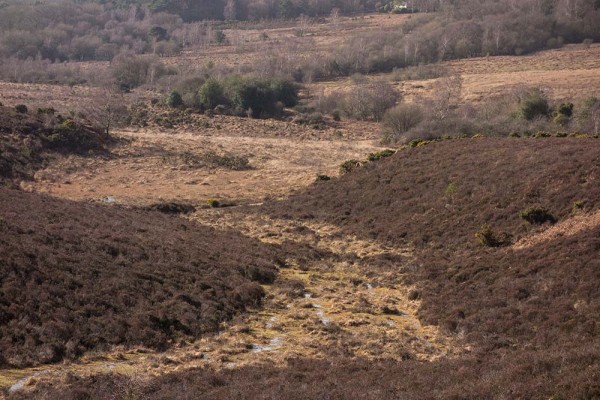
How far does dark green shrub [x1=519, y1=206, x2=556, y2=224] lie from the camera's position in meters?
28.8

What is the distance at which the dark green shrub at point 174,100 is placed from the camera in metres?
86.5

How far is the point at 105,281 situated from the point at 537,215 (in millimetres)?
16992

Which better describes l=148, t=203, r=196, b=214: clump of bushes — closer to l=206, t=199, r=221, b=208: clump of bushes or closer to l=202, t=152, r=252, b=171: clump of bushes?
l=206, t=199, r=221, b=208: clump of bushes

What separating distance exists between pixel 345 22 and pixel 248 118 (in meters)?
91.2

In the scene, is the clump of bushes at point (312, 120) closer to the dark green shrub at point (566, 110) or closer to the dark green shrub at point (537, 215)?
the dark green shrub at point (566, 110)

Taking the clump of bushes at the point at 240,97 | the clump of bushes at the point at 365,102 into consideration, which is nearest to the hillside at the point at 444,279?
the clump of bushes at the point at 365,102

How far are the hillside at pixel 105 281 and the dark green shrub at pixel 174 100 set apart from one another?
5278 cm

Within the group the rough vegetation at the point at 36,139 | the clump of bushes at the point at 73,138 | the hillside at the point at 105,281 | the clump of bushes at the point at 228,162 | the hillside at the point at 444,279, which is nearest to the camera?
the hillside at the point at 444,279

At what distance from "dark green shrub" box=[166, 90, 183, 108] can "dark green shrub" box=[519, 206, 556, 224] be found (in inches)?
2495

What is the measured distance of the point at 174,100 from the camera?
86562mm

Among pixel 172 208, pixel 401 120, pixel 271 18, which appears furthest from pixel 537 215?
pixel 271 18

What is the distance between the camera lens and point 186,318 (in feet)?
73.8

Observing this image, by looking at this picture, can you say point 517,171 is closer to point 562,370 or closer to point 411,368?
point 411,368

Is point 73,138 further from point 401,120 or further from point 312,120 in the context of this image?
point 401,120
